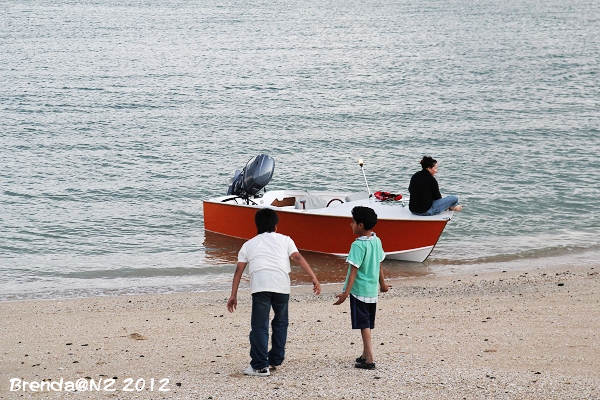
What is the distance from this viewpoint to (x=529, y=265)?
1475 centimetres

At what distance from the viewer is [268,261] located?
22.9 ft

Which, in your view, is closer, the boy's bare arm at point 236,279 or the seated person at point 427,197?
the boy's bare arm at point 236,279

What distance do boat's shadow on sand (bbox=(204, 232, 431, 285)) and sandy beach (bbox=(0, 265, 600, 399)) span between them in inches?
52.0

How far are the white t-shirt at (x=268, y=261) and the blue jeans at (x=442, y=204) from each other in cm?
701

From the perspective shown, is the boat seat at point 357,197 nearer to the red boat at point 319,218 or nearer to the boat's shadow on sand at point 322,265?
the red boat at point 319,218

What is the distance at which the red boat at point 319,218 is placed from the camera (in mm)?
14078

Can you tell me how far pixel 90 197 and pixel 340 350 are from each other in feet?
44.9

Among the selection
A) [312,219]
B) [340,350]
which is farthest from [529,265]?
[340,350]

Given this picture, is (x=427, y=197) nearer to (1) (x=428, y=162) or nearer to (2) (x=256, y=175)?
(1) (x=428, y=162)

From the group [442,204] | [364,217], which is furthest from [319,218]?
[364,217]

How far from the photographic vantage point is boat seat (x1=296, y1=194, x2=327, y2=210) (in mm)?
15242

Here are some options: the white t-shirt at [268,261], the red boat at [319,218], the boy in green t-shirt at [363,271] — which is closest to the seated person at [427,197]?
the red boat at [319,218]

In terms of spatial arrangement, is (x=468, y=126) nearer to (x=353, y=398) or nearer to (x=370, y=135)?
(x=370, y=135)

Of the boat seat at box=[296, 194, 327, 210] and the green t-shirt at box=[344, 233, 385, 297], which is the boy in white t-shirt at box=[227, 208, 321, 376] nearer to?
the green t-shirt at box=[344, 233, 385, 297]
